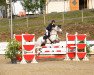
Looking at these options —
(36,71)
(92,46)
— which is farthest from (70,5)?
(36,71)

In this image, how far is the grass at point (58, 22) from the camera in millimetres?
39094

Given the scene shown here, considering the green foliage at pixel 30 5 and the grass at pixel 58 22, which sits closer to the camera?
the grass at pixel 58 22

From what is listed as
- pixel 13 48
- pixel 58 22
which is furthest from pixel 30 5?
pixel 13 48

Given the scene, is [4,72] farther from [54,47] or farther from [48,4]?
[48,4]

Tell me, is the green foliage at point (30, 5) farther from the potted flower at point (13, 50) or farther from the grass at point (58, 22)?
the potted flower at point (13, 50)

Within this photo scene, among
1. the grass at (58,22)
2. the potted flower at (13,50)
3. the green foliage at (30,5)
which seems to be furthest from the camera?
the green foliage at (30,5)

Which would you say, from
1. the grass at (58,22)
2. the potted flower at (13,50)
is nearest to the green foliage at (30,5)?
the grass at (58,22)

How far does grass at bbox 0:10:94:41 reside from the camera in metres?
39.1

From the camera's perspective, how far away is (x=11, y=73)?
52.0 ft

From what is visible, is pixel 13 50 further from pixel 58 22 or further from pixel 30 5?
pixel 30 5

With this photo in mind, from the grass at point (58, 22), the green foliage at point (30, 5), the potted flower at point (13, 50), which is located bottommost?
the potted flower at point (13, 50)

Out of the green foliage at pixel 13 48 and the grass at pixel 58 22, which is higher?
the grass at pixel 58 22

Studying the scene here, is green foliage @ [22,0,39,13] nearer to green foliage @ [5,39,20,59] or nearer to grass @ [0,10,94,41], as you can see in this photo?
grass @ [0,10,94,41]

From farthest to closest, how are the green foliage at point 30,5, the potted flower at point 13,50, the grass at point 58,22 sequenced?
1. the green foliage at point 30,5
2. the grass at point 58,22
3. the potted flower at point 13,50
